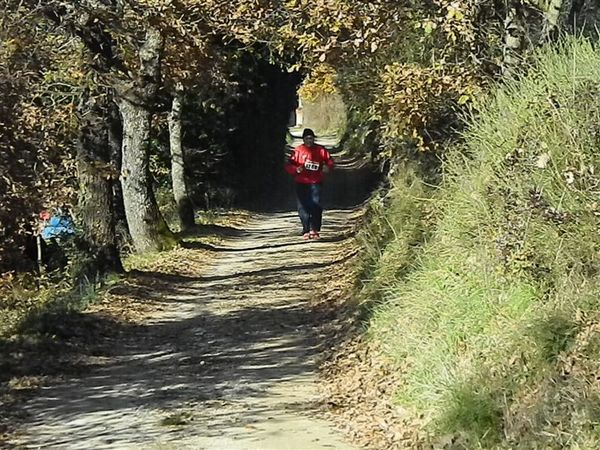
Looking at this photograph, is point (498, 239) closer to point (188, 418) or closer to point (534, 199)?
point (534, 199)

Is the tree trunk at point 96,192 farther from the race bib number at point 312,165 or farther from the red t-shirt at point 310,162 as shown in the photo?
the race bib number at point 312,165

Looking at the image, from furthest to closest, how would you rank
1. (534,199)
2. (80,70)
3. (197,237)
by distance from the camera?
1. (197,237)
2. (80,70)
3. (534,199)

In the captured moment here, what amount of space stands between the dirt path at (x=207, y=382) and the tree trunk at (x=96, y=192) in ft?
3.93

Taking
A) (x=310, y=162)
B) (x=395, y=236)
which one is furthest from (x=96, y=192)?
(x=395, y=236)

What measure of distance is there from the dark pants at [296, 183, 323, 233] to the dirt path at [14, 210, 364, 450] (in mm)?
3255

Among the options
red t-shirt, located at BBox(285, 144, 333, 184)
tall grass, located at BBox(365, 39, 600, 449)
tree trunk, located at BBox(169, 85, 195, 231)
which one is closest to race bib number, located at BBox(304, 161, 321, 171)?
red t-shirt, located at BBox(285, 144, 333, 184)

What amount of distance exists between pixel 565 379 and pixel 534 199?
1.87 meters

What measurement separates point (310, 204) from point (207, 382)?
11.1m

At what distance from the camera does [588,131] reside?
8.10 metres

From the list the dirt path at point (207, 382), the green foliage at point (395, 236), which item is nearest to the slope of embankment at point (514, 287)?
the dirt path at point (207, 382)

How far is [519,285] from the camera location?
8320 millimetres

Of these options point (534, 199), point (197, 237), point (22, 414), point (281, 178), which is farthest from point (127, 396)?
point (281, 178)

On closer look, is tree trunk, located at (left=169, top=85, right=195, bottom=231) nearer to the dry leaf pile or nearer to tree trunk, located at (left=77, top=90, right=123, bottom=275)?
tree trunk, located at (left=77, top=90, right=123, bottom=275)

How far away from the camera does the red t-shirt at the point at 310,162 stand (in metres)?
20.2
